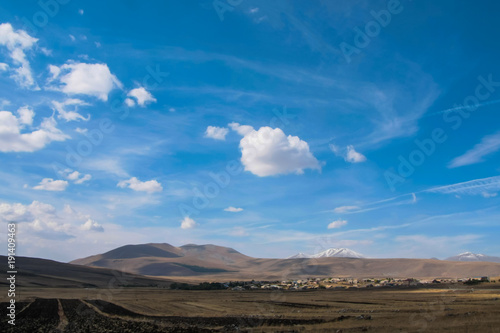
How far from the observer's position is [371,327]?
21.9 metres

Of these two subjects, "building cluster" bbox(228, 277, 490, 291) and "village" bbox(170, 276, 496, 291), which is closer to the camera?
"village" bbox(170, 276, 496, 291)

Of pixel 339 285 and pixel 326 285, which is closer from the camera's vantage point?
pixel 339 285

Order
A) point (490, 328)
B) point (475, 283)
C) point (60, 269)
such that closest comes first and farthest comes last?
point (490, 328) → point (475, 283) → point (60, 269)

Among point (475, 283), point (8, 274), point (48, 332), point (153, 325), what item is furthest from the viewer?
point (8, 274)

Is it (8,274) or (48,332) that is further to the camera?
(8,274)

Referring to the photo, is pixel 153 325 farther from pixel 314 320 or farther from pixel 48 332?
A: pixel 314 320

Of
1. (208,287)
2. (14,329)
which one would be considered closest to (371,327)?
(14,329)

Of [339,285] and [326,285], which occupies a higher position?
[339,285]

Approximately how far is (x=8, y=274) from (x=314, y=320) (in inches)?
4624

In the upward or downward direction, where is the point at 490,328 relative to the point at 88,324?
upward

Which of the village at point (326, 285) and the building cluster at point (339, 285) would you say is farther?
the building cluster at point (339, 285)

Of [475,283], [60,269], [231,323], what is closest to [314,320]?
[231,323]

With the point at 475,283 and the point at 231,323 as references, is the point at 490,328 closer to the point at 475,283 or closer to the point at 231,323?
the point at 231,323

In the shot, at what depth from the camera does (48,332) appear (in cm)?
2516
